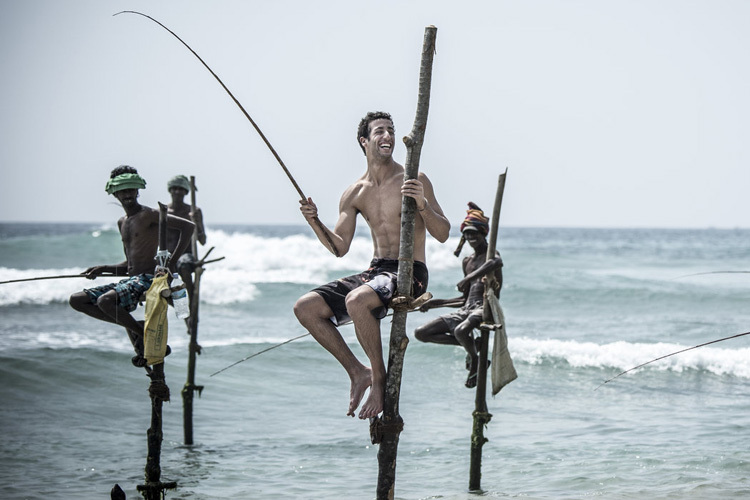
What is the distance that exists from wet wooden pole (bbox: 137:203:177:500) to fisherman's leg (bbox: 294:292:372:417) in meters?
1.88

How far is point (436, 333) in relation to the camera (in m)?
8.05

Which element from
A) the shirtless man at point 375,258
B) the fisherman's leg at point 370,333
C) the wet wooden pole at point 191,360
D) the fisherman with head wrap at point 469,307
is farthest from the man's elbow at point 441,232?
the wet wooden pole at point 191,360

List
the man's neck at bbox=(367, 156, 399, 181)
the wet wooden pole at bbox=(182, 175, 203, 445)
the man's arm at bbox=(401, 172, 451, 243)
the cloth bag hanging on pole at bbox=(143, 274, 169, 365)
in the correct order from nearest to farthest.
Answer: the man's arm at bbox=(401, 172, 451, 243)
the man's neck at bbox=(367, 156, 399, 181)
the cloth bag hanging on pole at bbox=(143, 274, 169, 365)
the wet wooden pole at bbox=(182, 175, 203, 445)

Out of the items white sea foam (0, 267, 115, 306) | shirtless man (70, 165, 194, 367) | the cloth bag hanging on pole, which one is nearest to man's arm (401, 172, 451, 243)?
the cloth bag hanging on pole

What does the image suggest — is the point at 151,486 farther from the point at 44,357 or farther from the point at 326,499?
the point at 44,357

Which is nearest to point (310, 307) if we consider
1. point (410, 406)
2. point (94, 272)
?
point (94, 272)

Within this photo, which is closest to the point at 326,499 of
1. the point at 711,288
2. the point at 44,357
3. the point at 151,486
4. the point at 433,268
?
the point at 151,486

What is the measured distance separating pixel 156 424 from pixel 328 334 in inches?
94.2

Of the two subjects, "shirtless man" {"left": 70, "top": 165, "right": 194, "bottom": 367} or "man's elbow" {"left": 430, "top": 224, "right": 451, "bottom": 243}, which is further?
"shirtless man" {"left": 70, "top": 165, "right": 194, "bottom": 367}

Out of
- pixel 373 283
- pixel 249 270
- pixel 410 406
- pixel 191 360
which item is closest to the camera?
pixel 373 283

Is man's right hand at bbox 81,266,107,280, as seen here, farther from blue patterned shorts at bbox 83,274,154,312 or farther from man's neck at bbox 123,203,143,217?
man's neck at bbox 123,203,143,217

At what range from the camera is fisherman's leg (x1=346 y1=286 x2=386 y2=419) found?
15.8 feet

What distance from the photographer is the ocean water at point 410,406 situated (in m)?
8.82

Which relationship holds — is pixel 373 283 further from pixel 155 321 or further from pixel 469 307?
pixel 469 307
